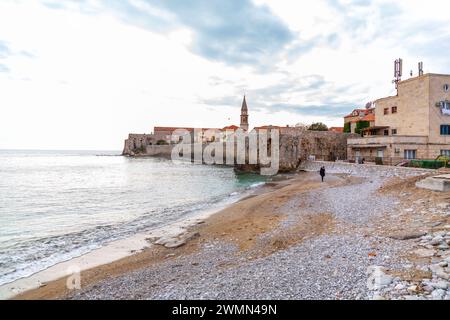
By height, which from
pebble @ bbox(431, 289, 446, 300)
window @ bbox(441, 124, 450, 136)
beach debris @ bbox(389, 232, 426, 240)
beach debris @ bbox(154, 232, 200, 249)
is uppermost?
window @ bbox(441, 124, 450, 136)

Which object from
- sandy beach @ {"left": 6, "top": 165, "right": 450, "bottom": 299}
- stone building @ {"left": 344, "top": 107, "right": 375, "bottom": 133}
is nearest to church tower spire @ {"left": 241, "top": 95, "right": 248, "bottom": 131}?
stone building @ {"left": 344, "top": 107, "right": 375, "bottom": 133}

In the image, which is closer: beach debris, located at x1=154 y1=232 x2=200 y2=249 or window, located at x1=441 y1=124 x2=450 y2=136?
beach debris, located at x1=154 y1=232 x2=200 y2=249

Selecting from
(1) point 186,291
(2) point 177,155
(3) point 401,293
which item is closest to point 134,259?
(1) point 186,291

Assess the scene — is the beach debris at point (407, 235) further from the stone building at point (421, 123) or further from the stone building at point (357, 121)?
the stone building at point (357, 121)

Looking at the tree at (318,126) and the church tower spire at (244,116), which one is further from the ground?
the church tower spire at (244,116)

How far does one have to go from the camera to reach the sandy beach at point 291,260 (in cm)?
615

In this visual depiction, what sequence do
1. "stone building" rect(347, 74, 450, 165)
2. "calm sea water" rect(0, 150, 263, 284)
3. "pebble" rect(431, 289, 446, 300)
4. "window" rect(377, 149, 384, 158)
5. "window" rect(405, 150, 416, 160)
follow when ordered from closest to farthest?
"pebble" rect(431, 289, 446, 300), "calm sea water" rect(0, 150, 263, 284), "stone building" rect(347, 74, 450, 165), "window" rect(405, 150, 416, 160), "window" rect(377, 149, 384, 158)

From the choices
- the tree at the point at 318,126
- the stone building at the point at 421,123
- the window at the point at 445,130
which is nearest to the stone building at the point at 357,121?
the tree at the point at 318,126

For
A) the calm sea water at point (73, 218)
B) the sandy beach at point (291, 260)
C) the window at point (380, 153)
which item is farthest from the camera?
the window at point (380, 153)

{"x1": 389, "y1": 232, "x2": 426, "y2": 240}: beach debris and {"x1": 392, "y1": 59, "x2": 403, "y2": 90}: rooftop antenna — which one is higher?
{"x1": 392, "y1": 59, "x2": 403, "y2": 90}: rooftop antenna

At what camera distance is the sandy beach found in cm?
615

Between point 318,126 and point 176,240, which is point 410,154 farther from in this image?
point 318,126

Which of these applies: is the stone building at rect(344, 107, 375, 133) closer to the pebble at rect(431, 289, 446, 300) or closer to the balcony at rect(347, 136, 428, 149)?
the balcony at rect(347, 136, 428, 149)

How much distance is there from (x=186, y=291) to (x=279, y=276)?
234cm
